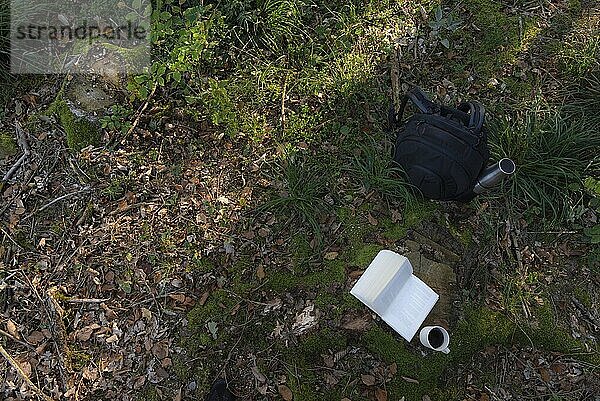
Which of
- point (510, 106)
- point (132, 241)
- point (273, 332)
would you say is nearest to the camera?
point (273, 332)

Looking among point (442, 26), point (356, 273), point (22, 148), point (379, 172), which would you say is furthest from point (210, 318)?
point (442, 26)

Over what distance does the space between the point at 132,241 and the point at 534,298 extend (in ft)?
8.62

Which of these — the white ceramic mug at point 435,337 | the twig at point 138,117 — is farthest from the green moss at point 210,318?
the twig at point 138,117

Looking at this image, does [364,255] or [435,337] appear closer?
[435,337]

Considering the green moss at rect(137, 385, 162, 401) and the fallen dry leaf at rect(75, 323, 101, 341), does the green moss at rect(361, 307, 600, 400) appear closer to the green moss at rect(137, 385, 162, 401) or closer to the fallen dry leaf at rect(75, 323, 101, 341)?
the green moss at rect(137, 385, 162, 401)

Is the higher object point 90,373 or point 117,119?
point 117,119

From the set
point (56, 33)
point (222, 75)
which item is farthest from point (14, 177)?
point (222, 75)

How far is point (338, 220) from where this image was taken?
3248 mm

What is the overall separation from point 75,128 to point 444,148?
251cm

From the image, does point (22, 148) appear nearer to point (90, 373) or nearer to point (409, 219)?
point (90, 373)

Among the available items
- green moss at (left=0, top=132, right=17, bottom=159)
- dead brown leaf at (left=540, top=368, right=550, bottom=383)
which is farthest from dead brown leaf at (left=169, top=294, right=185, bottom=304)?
dead brown leaf at (left=540, top=368, right=550, bottom=383)

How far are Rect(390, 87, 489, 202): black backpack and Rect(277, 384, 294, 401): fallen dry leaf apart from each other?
1491 mm

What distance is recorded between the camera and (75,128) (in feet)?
11.1

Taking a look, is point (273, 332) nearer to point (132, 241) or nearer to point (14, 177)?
point (132, 241)
